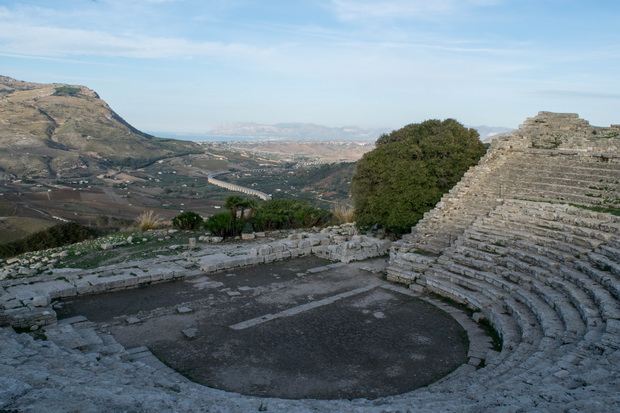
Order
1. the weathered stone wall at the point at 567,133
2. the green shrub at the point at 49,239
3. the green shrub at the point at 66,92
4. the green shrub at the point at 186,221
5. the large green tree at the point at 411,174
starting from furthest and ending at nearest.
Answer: the green shrub at the point at 66,92 < the green shrub at the point at 186,221 < the green shrub at the point at 49,239 < the large green tree at the point at 411,174 < the weathered stone wall at the point at 567,133

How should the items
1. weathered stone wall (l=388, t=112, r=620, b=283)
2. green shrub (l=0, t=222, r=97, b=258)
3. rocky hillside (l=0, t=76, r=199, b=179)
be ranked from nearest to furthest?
weathered stone wall (l=388, t=112, r=620, b=283) < green shrub (l=0, t=222, r=97, b=258) < rocky hillside (l=0, t=76, r=199, b=179)

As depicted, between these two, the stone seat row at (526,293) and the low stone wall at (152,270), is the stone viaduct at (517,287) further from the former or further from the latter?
the low stone wall at (152,270)

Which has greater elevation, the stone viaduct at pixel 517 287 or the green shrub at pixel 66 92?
the green shrub at pixel 66 92

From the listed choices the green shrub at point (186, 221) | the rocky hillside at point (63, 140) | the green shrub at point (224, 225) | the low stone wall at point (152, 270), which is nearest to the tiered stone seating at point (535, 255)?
the low stone wall at point (152, 270)

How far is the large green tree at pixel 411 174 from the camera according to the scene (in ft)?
63.6

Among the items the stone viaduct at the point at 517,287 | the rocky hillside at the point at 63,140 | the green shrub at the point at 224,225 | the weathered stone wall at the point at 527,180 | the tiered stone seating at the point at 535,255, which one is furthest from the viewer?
the rocky hillside at the point at 63,140

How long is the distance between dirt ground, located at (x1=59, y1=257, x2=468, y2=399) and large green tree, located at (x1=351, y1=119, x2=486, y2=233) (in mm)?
5298

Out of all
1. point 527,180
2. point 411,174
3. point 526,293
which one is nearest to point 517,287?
point 526,293

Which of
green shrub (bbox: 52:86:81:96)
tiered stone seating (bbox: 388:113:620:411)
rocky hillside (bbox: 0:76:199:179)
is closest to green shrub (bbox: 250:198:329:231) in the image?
tiered stone seating (bbox: 388:113:620:411)

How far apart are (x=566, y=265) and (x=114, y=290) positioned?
12.5 meters

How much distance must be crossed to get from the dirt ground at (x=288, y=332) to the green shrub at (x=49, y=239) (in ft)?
32.3

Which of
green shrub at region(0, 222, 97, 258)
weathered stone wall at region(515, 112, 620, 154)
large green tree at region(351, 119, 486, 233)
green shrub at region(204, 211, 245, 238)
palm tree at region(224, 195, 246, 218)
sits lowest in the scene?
green shrub at region(0, 222, 97, 258)

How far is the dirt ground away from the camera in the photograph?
8617mm

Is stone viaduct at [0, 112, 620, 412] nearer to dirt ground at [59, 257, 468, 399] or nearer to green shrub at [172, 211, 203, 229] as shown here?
dirt ground at [59, 257, 468, 399]
